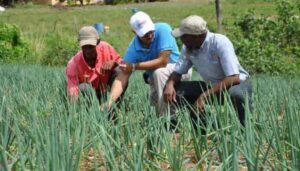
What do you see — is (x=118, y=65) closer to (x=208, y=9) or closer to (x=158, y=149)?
(x=158, y=149)

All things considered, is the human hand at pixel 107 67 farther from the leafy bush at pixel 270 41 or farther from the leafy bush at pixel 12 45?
the leafy bush at pixel 12 45

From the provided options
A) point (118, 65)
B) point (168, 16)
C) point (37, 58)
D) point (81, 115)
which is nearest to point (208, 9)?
point (168, 16)

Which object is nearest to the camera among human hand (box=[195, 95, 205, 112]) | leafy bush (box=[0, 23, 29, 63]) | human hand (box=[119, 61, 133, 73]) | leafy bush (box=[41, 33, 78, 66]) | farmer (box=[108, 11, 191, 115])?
human hand (box=[195, 95, 205, 112])

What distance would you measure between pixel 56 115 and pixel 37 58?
11.0 m

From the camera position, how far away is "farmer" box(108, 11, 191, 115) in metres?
4.05

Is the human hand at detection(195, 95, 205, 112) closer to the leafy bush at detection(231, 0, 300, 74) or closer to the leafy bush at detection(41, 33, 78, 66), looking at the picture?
the leafy bush at detection(231, 0, 300, 74)

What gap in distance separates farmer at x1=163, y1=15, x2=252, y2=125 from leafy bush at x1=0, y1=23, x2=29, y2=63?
8.88m

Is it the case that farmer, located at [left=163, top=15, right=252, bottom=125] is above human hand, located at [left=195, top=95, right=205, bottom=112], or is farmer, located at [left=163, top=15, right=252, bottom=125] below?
above

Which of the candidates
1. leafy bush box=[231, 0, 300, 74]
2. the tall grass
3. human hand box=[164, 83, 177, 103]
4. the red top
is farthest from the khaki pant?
leafy bush box=[231, 0, 300, 74]

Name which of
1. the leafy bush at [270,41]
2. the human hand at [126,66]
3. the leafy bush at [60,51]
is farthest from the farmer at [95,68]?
the leafy bush at [60,51]

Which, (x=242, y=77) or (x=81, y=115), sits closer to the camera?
(x=81, y=115)

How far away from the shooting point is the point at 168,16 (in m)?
23.4

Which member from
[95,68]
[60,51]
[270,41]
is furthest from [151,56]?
[60,51]

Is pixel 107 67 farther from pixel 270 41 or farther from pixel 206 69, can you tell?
pixel 270 41
